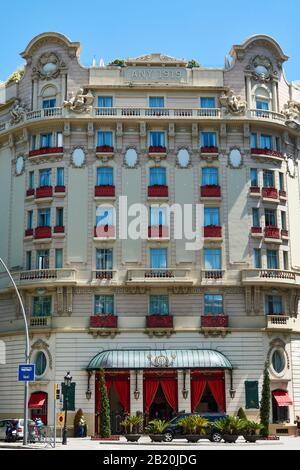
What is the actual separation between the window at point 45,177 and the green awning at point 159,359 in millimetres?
14781

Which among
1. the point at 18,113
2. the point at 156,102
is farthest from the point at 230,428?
the point at 18,113

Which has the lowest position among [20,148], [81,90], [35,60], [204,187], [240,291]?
[240,291]

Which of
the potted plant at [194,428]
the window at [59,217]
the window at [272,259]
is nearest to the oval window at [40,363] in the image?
the window at [59,217]

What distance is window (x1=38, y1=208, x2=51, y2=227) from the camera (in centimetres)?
5641

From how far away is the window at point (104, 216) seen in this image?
5550 cm

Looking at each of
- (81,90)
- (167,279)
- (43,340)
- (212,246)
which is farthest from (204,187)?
(43,340)

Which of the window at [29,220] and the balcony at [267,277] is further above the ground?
the window at [29,220]

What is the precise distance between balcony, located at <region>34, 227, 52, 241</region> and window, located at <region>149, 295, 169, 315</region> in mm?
9667

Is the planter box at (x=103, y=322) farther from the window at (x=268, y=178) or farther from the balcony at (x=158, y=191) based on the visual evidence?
the window at (x=268, y=178)

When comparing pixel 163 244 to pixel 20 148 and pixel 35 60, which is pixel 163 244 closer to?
pixel 20 148

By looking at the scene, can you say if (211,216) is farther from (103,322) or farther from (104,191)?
(103,322)

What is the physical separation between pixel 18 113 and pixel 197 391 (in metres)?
27.6

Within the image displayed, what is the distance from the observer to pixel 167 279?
5366 cm

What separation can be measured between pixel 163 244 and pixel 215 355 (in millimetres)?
9648
